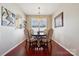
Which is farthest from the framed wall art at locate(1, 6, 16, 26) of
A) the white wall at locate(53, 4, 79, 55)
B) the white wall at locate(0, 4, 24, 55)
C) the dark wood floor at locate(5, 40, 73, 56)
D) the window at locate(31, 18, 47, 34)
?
the white wall at locate(53, 4, 79, 55)

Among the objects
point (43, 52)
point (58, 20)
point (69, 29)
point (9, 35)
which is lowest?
point (43, 52)

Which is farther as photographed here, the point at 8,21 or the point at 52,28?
the point at 52,28

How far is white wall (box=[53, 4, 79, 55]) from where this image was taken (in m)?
2.83

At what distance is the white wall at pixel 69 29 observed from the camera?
2.83m

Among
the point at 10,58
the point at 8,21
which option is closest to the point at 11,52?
the point at 8,21

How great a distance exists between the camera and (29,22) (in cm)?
292

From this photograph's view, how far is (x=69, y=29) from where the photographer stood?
3.29m

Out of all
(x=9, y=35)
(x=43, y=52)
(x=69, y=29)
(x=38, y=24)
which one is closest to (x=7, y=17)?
(x=9, y=35)

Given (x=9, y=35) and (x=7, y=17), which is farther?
(x=9, y=35)

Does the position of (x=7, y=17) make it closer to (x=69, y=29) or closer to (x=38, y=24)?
(x=38, y=24)

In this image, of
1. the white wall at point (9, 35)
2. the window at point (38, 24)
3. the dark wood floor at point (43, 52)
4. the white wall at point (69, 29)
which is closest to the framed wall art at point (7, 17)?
the white wall at point (9, 35)

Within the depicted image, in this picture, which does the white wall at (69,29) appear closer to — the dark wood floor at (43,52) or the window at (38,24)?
the dark wood floor at (43,52)

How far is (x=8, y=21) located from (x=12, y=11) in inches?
11.1

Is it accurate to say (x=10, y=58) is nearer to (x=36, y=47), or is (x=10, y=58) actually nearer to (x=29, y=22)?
(x=29, y=22)
